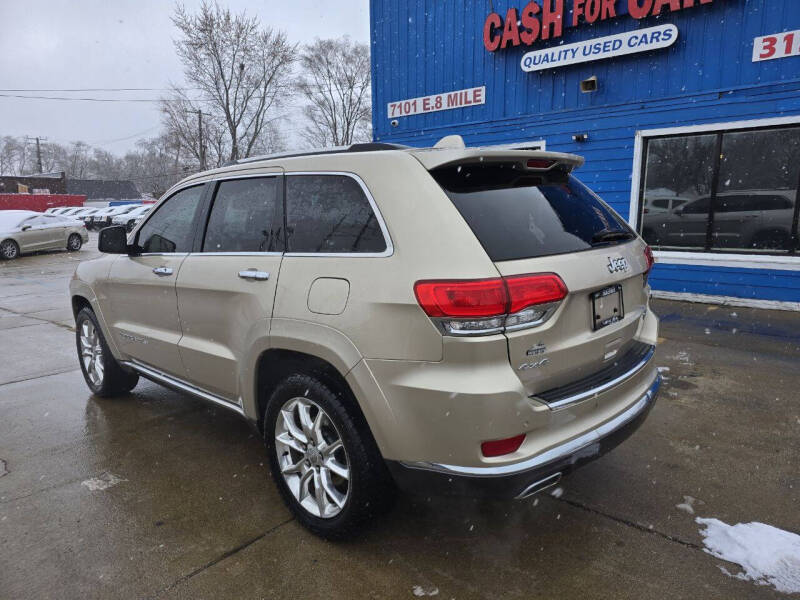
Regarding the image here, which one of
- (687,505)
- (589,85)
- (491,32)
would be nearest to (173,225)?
(687,505)

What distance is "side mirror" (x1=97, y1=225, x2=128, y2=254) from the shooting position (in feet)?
12.3

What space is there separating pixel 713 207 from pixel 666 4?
10.0 feet

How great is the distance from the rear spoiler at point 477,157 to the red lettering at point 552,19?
756 centimetres

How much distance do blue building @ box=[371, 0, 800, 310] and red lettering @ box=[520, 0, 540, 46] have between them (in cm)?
2

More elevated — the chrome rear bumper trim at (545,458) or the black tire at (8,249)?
the chrome rear bumper trim at (545,458)

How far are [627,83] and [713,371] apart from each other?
5.48 metres

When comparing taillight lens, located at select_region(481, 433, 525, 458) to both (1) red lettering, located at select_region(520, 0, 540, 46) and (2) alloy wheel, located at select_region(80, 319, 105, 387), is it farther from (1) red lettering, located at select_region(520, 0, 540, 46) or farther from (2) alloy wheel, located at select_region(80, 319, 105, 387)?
(1) red lettering, located at select_region(520, 0, 540, 46)

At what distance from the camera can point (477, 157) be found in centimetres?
229

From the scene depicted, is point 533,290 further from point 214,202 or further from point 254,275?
point 214,202

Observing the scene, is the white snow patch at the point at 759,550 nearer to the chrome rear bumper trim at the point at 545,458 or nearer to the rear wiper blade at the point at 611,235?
the chrome rear bumper trim at the point at 545,458

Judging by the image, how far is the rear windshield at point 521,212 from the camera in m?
2.18

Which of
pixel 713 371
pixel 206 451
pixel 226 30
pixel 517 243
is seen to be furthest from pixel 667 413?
pixel 226 30

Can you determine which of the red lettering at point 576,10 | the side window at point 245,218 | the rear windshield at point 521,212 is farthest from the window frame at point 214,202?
the red lettering at point 576,10

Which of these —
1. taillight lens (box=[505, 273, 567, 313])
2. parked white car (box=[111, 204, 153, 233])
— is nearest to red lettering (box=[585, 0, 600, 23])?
taillight lens (box=[505, 273, 567, 313])
